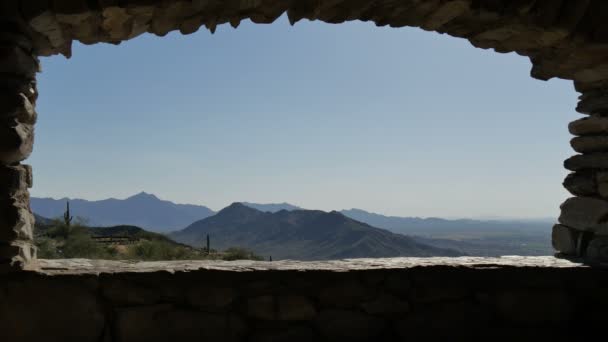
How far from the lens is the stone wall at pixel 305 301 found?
2.38m

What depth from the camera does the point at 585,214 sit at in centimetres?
342

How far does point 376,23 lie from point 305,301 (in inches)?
70.8

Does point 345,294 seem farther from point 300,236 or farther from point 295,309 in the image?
point 300,236

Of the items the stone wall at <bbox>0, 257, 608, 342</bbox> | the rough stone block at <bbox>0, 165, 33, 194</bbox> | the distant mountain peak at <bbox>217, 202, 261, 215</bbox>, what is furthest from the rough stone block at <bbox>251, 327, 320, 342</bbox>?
the distant mountain peak at <bbox>217, 202, 261, 215</bbox>

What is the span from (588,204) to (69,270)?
3487 millimetres

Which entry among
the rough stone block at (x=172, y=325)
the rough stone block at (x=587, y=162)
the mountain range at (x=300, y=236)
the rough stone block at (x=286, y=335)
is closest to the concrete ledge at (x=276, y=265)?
the rough stone block at (x=172, y=325)

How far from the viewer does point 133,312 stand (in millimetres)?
2424

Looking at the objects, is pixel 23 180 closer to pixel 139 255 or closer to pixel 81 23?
pixel 81 23

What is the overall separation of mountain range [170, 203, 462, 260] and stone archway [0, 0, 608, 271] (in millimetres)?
51288

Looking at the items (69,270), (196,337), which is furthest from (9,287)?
(196,337)

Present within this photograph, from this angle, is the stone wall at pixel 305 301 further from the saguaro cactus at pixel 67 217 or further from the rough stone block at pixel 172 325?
the saguaro cactus at pixel 67 217

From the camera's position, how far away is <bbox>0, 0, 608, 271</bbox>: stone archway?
7.80 feet

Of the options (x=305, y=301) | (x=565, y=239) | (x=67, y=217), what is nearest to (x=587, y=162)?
(x=565, y=239)

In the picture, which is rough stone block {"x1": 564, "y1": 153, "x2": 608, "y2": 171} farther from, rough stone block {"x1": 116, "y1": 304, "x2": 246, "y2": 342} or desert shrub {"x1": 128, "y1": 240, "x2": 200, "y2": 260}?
desert shrub {"x1": 128, "y1": 240, "x2": 200, "y2": 260}
